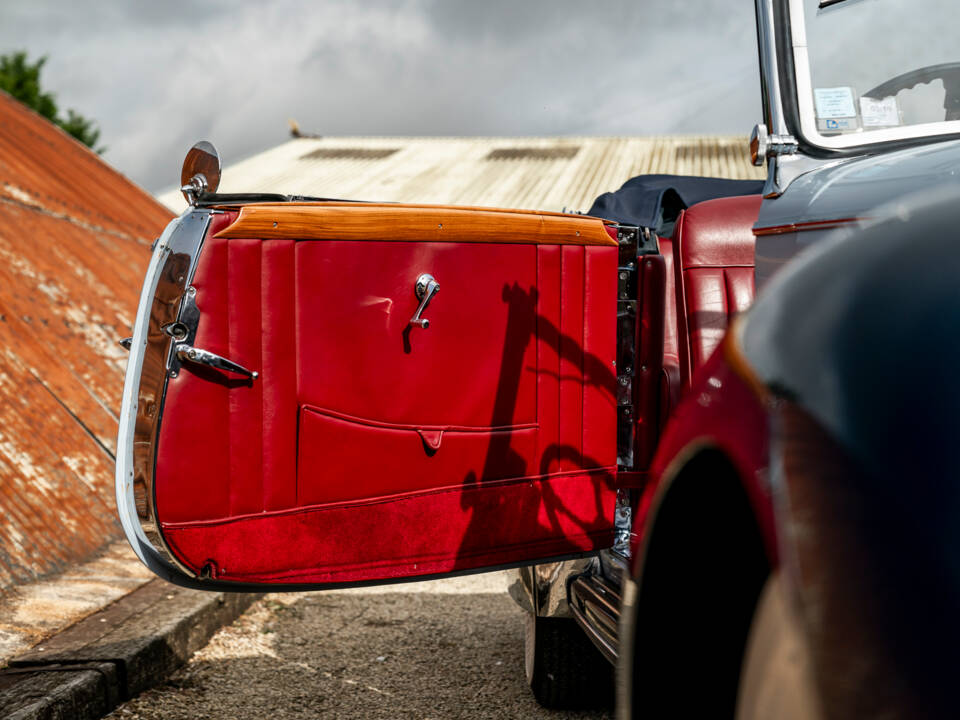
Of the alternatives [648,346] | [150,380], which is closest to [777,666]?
[150,380]

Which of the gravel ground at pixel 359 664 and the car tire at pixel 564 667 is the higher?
the car tire at pixel 564 667

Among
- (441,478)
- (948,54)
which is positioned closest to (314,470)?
(441,478)

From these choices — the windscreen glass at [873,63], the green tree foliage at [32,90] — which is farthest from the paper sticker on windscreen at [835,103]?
the green tree foliage at [32,90]

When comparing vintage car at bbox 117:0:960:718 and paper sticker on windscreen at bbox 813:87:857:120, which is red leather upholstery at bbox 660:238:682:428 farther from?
paper sticker on windscreen at bbox 813:87:857:120

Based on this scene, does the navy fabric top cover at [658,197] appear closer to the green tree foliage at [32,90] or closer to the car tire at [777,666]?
the car tire at [777,666]

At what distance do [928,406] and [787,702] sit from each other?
11.7 inches

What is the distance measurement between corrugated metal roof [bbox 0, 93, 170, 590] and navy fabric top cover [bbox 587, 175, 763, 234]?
9.03 feet

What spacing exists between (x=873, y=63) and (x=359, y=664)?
282cm

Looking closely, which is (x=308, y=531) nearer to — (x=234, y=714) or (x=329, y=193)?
(x=234, y=714)

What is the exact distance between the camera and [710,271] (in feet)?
8.68

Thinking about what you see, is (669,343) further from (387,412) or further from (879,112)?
(387,412)

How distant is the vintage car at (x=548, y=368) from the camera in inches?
44.3

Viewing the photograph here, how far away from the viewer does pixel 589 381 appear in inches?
93.7

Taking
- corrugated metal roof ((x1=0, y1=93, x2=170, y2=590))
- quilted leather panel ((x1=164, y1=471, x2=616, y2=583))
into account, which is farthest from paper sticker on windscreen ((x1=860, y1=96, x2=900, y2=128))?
corrugated metal roof ((x1=0, y1=93, x2=170, y2=590))
